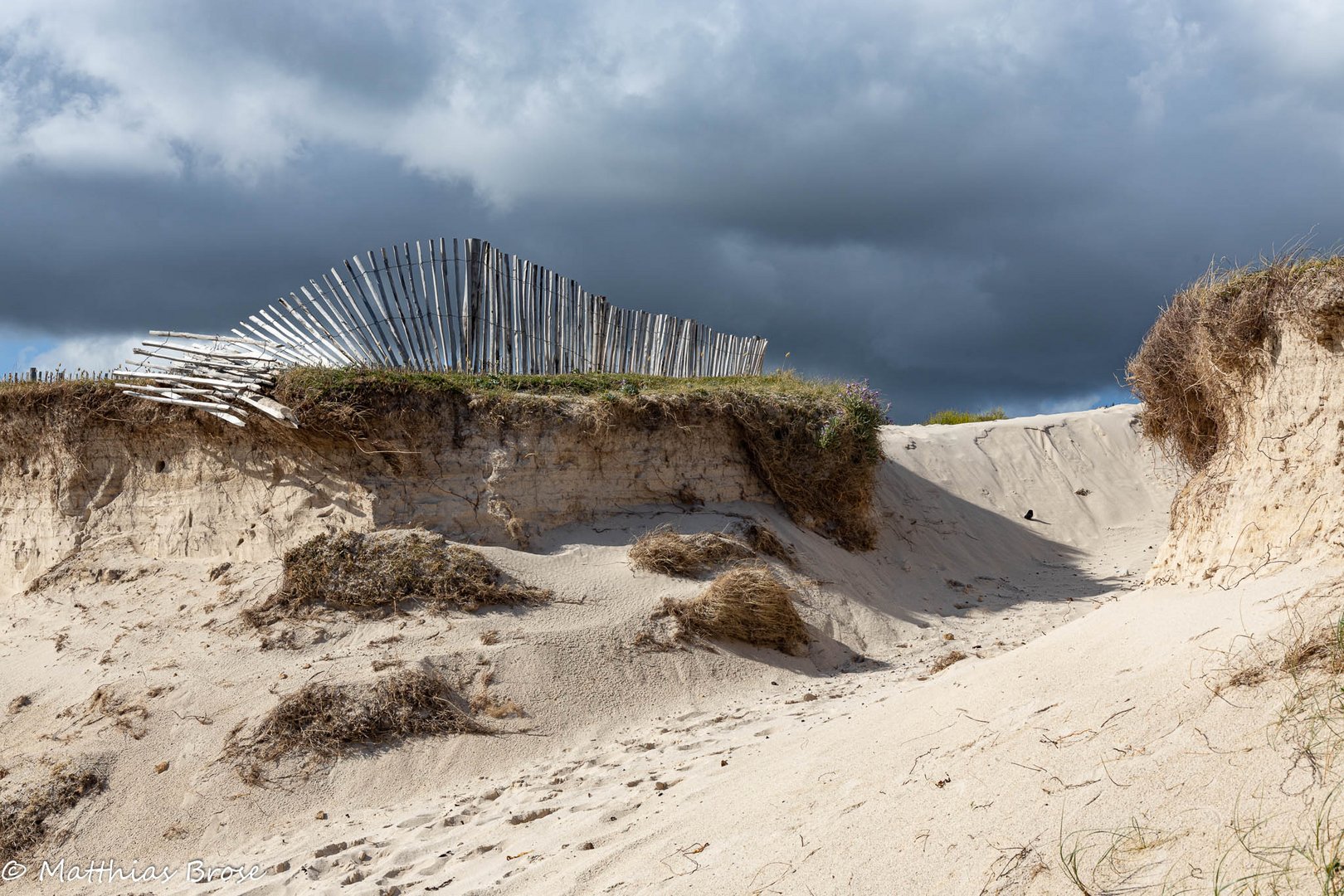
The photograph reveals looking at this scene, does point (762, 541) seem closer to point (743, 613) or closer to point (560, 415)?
point (743, 613)

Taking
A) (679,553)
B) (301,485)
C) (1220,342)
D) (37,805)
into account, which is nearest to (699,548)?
(679,553)

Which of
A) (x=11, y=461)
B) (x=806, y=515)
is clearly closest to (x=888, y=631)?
(x=806, y=515)

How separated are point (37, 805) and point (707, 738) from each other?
432 cm

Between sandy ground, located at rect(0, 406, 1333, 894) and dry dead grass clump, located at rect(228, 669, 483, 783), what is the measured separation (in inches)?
6.1

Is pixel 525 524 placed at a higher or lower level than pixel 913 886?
higher

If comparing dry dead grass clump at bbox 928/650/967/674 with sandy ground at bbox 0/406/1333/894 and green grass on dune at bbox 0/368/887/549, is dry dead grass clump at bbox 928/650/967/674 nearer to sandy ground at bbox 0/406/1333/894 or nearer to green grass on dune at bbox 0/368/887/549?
sandy ground at bbox 0/406/1333/894

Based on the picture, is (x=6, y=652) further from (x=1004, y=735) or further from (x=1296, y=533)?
(x=1296, y=533)

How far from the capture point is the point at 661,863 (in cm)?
399

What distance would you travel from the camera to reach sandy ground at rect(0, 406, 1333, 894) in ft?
10.4

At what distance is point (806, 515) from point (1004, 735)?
7221mm

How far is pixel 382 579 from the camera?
8.09m

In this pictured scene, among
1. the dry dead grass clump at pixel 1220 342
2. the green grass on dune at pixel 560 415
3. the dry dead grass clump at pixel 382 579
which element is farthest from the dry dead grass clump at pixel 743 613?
the dry dead grass clump at pixel 1220 342

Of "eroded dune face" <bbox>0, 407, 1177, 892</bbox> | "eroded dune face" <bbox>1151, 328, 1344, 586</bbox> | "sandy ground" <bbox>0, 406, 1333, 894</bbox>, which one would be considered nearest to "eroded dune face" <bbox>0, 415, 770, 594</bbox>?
"eroded dune face" <bbox>0, 407, 1177, 892</bbox>

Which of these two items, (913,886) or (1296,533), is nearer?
(913,886)
